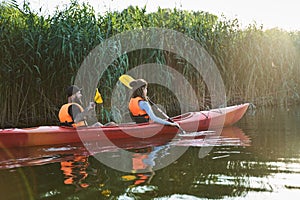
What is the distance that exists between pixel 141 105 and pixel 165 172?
6.95 feet

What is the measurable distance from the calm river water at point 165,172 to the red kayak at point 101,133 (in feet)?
0.49

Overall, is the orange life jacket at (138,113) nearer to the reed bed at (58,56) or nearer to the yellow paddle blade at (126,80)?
the yellow paddle blade at (126,80)

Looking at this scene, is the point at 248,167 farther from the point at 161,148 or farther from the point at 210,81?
the point at 210,81

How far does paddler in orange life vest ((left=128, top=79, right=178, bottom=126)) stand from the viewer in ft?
18.0

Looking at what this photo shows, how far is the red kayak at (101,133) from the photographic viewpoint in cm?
478

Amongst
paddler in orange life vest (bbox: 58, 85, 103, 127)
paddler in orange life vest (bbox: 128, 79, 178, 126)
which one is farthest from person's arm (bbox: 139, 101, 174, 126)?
paddler in orange life vest (bbox: 58, 85, 103, 127)

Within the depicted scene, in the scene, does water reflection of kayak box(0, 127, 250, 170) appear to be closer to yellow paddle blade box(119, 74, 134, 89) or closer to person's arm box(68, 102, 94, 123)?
person's arm box(68, 102, 94, 123)

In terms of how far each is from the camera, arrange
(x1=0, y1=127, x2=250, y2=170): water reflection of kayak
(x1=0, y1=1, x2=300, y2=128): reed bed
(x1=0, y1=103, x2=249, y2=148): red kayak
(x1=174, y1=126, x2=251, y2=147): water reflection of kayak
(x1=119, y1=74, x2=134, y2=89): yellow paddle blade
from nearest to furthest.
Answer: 1. (x1=0, y1=127, x2=250, y2=170): water reflection of kayak
2. (x1=0, y1=103, x2=249, y2=148): red kayak
3. (x1=174, y1=126, x2=251, y2=147): water reflection of kayak
4. (x1=119, y1=74, x2=134, y2=89): yellow paddle blade
5. (x1=0, y1=1, x2=300, y2=128): reed bed

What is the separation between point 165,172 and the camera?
3.50 m

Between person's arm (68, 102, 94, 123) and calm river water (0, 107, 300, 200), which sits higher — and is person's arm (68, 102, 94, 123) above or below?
above

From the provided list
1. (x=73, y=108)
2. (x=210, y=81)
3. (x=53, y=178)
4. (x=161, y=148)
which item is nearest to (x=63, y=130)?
(x=73, y=108)

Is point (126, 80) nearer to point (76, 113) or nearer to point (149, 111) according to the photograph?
point (149, 111)

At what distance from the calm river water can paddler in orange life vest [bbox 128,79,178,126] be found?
516 mm

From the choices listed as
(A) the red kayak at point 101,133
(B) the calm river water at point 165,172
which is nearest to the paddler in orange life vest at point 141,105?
(A) the red kayak at point 101,133
